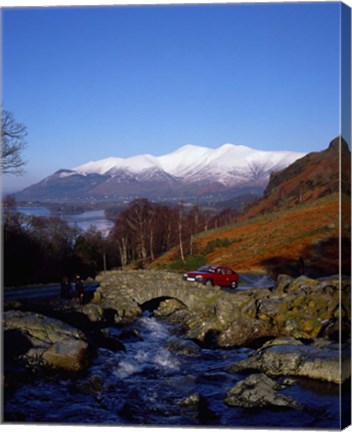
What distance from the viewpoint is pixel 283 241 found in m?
10.7

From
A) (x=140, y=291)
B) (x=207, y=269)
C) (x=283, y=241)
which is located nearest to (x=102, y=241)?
(x=140, y=291)

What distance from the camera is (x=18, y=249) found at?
428 inches

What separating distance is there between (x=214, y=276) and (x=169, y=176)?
147 centimetres

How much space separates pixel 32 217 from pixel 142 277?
1682mm

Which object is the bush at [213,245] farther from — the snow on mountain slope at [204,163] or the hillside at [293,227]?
the snow on mountain slope at [204,163]

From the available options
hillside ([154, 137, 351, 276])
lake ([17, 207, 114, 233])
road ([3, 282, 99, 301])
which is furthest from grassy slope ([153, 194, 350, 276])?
road ([3, 282, 99, 301])

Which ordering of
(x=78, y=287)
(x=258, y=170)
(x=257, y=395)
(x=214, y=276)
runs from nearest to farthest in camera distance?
(x=257, y=395), (x=258, y=170), (x=214, y=276), (x=78, y=287)

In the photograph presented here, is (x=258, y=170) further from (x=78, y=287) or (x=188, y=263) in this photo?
(x=78, y=287)

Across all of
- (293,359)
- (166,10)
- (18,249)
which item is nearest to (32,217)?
(18,249)

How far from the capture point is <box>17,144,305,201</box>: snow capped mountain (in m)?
10.7

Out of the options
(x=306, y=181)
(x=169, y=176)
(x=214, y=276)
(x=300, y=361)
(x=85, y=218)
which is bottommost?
(x=300, y=361)

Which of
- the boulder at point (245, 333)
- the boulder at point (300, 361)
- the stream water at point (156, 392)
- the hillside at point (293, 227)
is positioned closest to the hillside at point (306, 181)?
the hillside at point (293, 227)

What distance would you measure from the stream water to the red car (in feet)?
2.43

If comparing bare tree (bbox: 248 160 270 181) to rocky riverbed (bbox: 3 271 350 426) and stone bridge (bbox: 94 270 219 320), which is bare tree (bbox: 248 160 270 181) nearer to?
rocky riverbed (bbox: 3 271 350 426)
